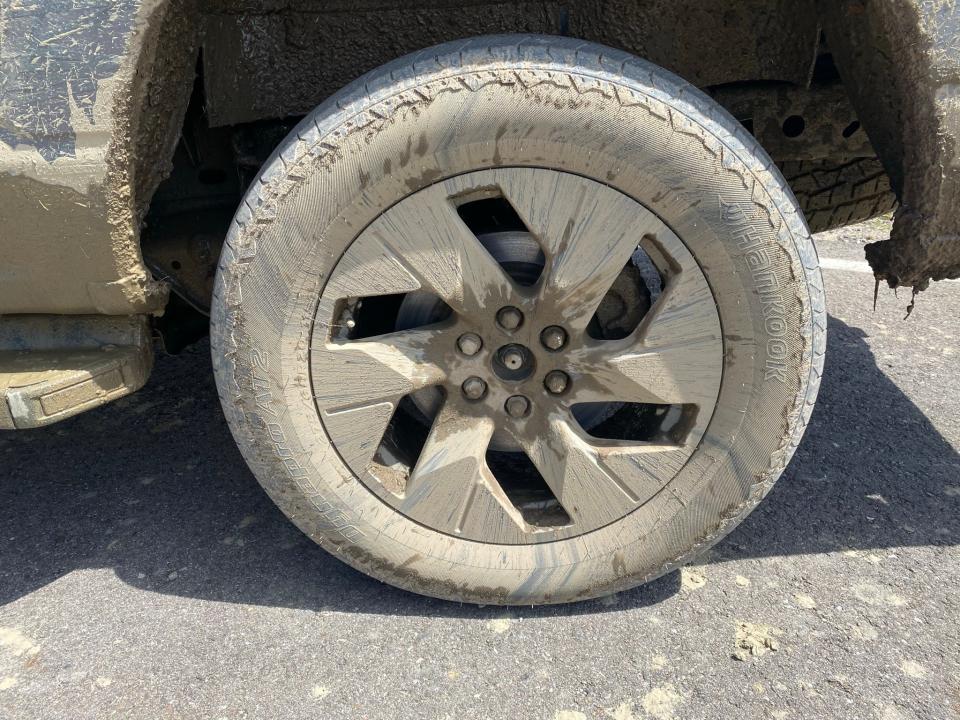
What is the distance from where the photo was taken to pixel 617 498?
171cm

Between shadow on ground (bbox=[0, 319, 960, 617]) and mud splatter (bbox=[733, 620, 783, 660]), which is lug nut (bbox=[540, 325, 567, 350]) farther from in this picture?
mud splatter (bbox=[733, 620, 783, 660])

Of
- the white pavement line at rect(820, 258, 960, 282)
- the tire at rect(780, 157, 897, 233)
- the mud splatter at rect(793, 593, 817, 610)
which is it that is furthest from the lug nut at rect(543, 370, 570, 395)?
the white pavement line at rect(820, 258, 960, 282)

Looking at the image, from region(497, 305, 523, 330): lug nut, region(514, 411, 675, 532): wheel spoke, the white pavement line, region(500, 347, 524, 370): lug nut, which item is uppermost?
the white pavement line

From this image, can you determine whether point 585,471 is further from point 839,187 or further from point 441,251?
point 839,187

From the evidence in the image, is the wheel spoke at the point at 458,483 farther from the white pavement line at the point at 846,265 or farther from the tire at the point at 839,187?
the white pavement line at the point at 846,265

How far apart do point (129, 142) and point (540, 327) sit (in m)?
0.90

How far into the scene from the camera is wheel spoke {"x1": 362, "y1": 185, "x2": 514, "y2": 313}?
5.16 ft

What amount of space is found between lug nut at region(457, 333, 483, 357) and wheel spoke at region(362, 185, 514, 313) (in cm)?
6

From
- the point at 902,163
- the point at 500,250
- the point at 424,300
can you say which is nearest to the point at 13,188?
the point at 424,300

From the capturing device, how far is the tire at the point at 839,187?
2.45 meters

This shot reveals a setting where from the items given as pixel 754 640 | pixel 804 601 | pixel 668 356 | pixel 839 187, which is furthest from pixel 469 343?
pixel 839 187

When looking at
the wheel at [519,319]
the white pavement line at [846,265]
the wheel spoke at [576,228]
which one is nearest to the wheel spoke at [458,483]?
the wheel at [519,319]

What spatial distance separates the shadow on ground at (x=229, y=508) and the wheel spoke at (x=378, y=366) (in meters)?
0.54

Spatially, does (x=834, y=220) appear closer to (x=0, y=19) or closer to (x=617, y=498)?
(x=617, y=498)
